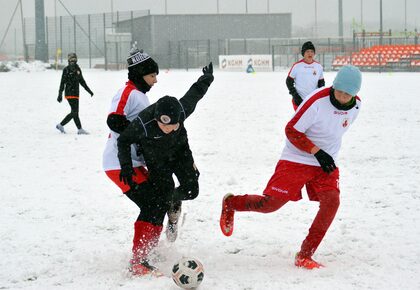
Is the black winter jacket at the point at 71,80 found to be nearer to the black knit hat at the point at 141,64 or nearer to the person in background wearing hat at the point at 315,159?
the black knit hat at the point at 141,64

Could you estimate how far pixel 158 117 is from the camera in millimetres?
4520

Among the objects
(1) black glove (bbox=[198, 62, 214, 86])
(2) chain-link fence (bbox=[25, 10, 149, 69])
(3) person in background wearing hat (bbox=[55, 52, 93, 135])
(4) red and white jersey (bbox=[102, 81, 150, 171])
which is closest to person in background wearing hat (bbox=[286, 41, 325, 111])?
(3) person in background wearing hat (bbox=[55, 52, 93, 135])

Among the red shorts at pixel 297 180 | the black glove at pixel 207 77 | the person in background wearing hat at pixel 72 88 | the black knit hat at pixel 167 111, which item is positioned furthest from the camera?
the person in background wearing hat at pixel 72 88

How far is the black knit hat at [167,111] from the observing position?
4500mm

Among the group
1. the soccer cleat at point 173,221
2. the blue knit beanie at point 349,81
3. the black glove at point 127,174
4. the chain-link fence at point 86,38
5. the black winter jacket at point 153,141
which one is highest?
the chain-link fence at point 86,38

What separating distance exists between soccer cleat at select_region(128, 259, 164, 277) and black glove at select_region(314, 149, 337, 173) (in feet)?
4.78

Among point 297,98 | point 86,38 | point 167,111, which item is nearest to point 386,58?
point 86,38

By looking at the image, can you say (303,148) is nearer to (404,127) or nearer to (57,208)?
(57,208)

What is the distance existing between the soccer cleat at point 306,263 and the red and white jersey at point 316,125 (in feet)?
2.45

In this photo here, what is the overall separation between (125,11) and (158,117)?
174 feet

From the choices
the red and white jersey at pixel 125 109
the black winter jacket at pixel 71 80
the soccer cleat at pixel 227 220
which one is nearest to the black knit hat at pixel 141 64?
the red and white jersey at pixel 125 109

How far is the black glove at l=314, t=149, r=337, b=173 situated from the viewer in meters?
4.73

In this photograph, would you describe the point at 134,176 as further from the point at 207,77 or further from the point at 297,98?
the point at 297,98

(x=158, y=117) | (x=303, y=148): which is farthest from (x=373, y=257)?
(x=158, y=117)
